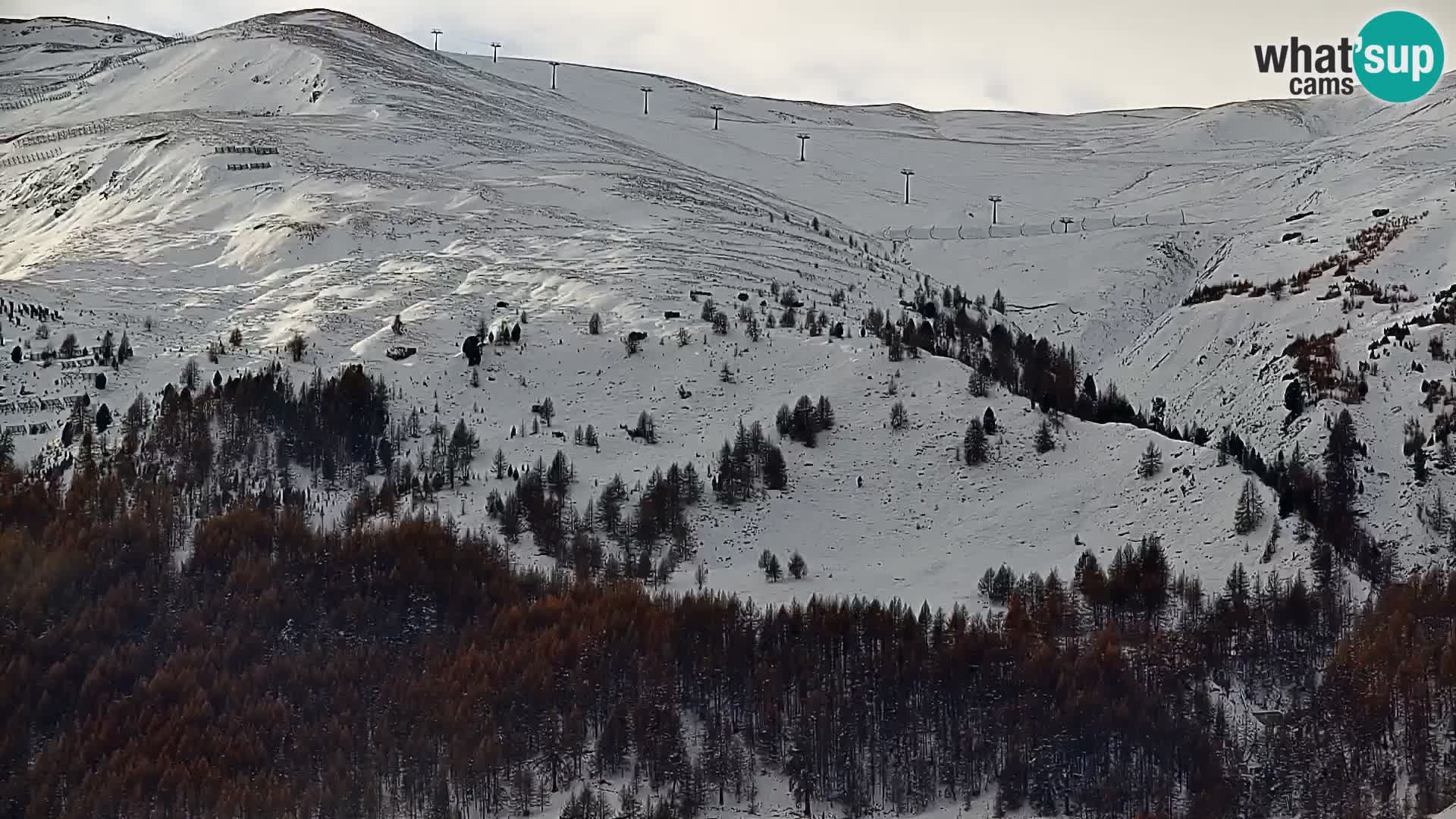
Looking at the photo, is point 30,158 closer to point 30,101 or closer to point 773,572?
point 30,101

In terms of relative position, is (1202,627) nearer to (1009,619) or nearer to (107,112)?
(1009,619)

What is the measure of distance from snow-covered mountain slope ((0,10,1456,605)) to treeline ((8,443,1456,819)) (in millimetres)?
2748

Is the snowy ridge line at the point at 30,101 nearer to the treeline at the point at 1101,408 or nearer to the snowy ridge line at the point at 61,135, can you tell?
the snowy ridge line at the point at 61,135

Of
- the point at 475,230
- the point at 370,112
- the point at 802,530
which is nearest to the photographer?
the point at 802,530

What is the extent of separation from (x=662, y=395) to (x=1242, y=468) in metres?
19.1

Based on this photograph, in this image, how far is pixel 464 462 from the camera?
46812mm

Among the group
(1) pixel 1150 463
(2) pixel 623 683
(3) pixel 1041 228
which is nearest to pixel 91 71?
(3) pixel 1041 228

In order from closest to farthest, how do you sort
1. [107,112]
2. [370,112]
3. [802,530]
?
[802,530]
[370,112]
[107,112]

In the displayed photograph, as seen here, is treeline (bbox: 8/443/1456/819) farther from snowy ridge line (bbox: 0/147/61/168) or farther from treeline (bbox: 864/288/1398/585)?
snowy ridge line (bbox: 0/147/61/168)

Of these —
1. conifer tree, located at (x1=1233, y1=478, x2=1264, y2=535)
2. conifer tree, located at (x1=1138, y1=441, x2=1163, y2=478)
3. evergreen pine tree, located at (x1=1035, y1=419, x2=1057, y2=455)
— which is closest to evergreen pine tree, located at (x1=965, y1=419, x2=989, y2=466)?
evergreen pine tree, located at (x1=1035, y1=419, x2=1057, y2=455)

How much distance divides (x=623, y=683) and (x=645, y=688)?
0.58 metres


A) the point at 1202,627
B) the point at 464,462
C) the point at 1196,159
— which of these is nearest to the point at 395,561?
the point at 464,462

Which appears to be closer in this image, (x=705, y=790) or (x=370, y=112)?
(x=705, y=790)

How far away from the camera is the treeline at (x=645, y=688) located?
36406 mm
